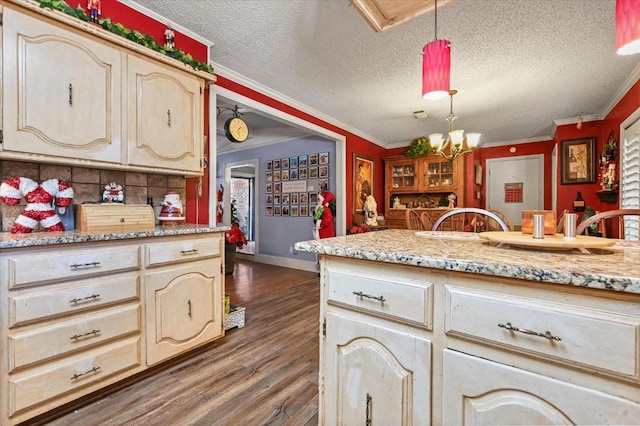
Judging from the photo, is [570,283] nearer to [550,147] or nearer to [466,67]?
[466,67]

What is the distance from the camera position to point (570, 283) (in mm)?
639

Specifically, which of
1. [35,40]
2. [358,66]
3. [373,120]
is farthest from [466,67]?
[35,40]

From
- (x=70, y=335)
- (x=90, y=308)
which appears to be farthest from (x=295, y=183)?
(x=70, y=335)

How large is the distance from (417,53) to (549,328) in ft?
7.99

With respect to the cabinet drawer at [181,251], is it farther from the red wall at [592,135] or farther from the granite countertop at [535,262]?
the red wall at [592,135]

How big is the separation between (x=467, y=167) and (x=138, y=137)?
16.7 feet

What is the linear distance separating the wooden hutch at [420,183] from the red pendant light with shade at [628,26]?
14.4 feet

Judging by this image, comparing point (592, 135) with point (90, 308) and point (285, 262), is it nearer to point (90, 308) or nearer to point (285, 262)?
point (285, 262)

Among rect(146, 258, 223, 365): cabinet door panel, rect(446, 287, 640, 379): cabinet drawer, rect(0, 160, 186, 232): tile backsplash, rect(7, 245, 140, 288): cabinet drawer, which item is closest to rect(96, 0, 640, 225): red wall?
rect(0, 160, 186, 232): tile backsplash

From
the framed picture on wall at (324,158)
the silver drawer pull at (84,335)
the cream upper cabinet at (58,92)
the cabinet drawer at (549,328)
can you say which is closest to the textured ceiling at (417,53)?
the cream upper cabinet at (58,92)

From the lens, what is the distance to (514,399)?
2.36 feet

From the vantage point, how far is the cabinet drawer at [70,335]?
1.29m

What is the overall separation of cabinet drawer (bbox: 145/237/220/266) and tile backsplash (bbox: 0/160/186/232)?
1.79 feet

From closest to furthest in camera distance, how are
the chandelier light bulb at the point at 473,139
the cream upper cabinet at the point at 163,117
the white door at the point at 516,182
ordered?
the cream upper cabinet at the point at 163,117 < the chandelier light bulb at the point at 473,139 < the white door at the point at 516,182
